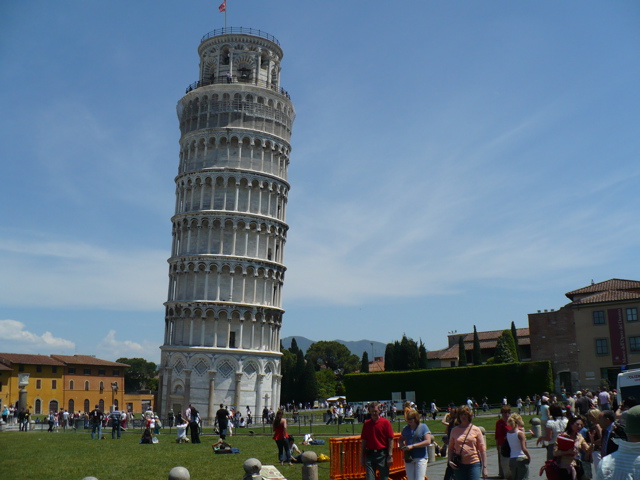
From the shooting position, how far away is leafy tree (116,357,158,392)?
448ft

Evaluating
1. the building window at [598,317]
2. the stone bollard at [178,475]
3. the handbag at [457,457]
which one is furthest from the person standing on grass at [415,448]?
the building window at [598,317]

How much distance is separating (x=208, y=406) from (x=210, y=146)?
2372 cm

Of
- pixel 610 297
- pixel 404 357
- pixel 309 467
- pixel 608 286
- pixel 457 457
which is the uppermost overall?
pixel 608 286

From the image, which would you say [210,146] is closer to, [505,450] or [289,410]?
[289,410]

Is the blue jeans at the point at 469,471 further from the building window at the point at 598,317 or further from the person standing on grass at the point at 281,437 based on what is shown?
the building window at the point at 598,317

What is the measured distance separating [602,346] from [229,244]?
34543 mm

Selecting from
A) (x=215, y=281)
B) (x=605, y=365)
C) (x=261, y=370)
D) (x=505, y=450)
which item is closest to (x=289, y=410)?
(x=261, y=370)

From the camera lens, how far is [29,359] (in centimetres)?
8650

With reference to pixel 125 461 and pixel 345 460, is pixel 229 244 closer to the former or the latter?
pixel 125 461

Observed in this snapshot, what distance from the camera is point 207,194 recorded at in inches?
2317

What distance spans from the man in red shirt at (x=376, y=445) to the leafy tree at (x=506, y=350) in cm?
5995

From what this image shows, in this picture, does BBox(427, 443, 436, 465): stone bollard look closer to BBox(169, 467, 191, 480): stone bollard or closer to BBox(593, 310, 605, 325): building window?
BBox(169, 467, 191, 480): stone bollard

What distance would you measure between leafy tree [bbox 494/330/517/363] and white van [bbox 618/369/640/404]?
50.5 meters

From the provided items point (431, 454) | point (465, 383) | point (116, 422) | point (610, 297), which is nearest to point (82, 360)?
point (465, 383)
